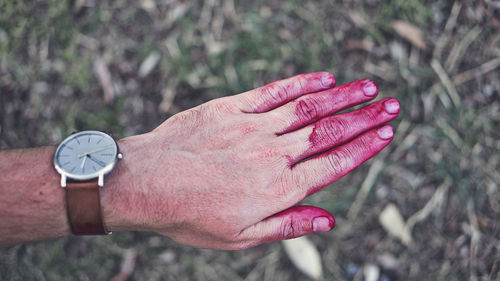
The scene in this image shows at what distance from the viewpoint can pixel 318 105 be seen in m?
2.04

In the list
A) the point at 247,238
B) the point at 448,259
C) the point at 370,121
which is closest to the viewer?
the point at 247,238

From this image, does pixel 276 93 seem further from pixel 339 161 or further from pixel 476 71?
pixel 476 71

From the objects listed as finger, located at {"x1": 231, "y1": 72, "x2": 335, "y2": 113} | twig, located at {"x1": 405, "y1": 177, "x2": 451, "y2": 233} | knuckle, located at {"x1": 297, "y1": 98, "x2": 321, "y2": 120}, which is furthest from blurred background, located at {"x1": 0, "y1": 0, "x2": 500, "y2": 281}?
knuckle, located at {"x1": 297, "y1": 98, "x2": 321, "y2": 120}

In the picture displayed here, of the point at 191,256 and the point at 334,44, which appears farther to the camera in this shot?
the point at 334,44

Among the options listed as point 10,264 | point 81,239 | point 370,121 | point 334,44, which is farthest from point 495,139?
point 10,264

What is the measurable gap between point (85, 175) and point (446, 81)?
6.53 ft

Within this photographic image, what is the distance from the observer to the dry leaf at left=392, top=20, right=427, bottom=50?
2523mm

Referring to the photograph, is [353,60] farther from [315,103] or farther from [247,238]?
[247,238]

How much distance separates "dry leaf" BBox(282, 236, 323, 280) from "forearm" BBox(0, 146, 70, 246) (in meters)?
1.12

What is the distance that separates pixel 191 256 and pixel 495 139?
1.78 metres

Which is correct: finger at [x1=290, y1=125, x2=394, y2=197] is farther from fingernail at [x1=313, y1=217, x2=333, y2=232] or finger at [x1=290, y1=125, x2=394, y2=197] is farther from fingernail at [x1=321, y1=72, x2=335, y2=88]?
fingernail at [x1=321, y1=72, x2=335, y2=88]

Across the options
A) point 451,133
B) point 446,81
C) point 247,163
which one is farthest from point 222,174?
point 446,81

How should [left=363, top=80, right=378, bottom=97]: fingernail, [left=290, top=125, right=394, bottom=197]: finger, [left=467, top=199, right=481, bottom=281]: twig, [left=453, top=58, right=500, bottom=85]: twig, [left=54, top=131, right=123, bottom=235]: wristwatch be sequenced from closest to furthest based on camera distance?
[left=54, top=131, right=123, bottom=235]: wristwatch, [left=290, top=125, right=394, bottom=197]: finger, [left=363, top=80, right=378, bottom=97]: fingernail, [left=467, top=199, right=481, bottom=281]: twig, [left=453, top=58, right=500, bottom=85]: twig

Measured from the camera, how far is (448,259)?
2236mm
